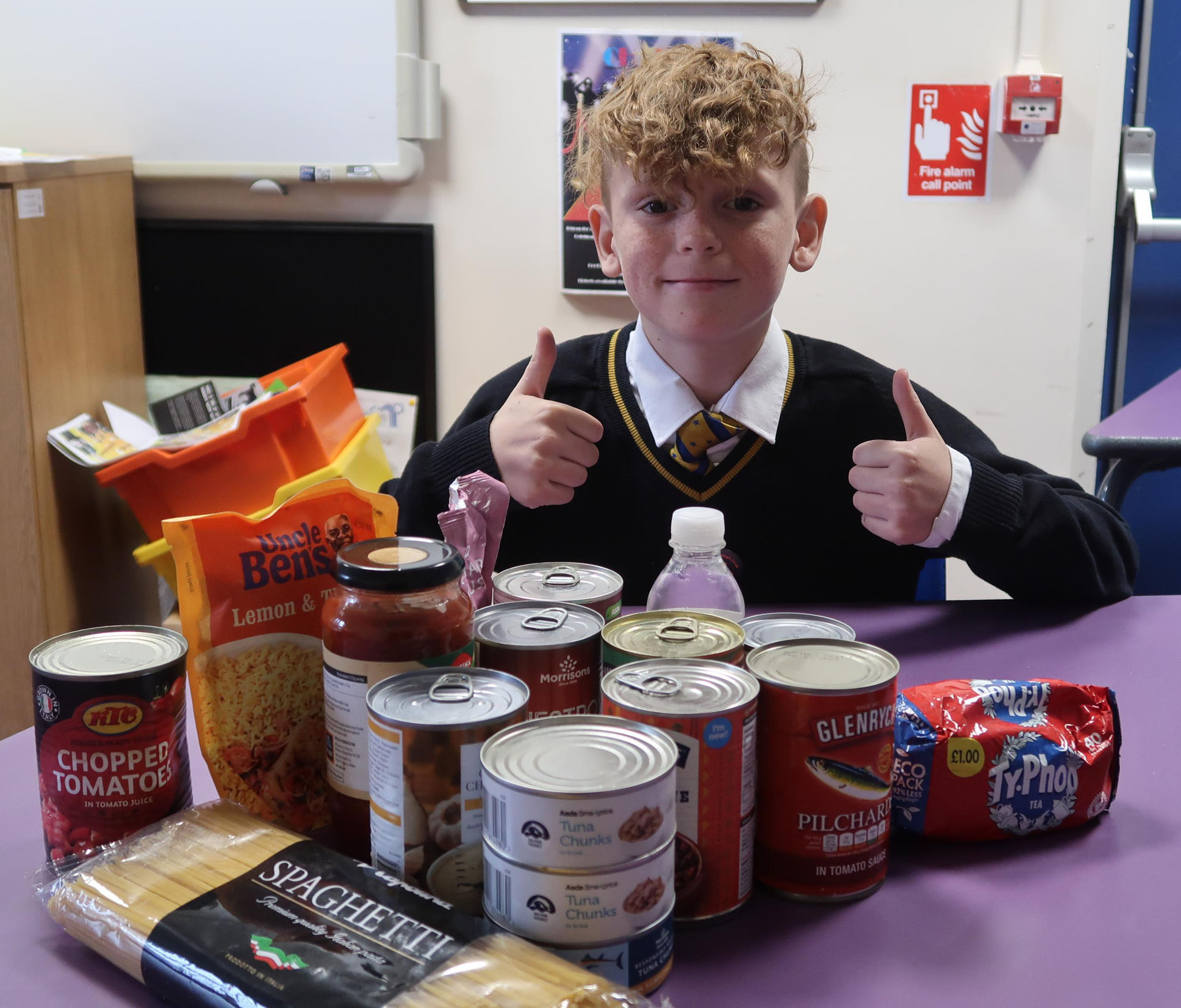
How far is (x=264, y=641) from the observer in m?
0.73

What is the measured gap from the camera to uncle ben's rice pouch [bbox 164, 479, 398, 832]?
0.71 m

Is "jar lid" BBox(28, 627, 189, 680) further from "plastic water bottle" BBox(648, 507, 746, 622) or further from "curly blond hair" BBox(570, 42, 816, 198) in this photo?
"curly blond hair" BBox(570, 42, 816, 198)

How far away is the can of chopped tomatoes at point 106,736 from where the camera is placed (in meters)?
0.64

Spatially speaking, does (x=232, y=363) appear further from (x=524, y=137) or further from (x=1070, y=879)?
(x=1070, y=879)

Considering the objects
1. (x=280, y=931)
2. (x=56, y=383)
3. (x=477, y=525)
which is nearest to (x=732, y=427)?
(x=477, y=525)

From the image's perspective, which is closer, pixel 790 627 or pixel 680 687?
pixel 680 687

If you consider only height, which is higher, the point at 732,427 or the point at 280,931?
the point at 732,427

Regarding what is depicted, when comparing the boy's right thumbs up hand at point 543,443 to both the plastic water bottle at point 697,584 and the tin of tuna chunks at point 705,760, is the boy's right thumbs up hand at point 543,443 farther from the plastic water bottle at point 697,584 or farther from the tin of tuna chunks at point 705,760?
the tin of tuna chunks at point 705,760

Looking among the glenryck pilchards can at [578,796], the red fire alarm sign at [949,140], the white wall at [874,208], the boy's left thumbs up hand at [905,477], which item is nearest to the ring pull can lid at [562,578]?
the glenryck pilchards can at [578,796]

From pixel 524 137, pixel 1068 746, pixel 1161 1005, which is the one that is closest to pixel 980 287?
pixel 524 137

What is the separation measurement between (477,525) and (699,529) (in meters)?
0.19

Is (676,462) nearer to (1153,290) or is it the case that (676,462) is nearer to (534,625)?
(534,625)

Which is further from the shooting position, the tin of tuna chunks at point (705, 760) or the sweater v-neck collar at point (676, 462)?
the sweater v-neck collar at point (676, 462)

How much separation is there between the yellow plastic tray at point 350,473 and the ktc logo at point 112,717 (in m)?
1.32
